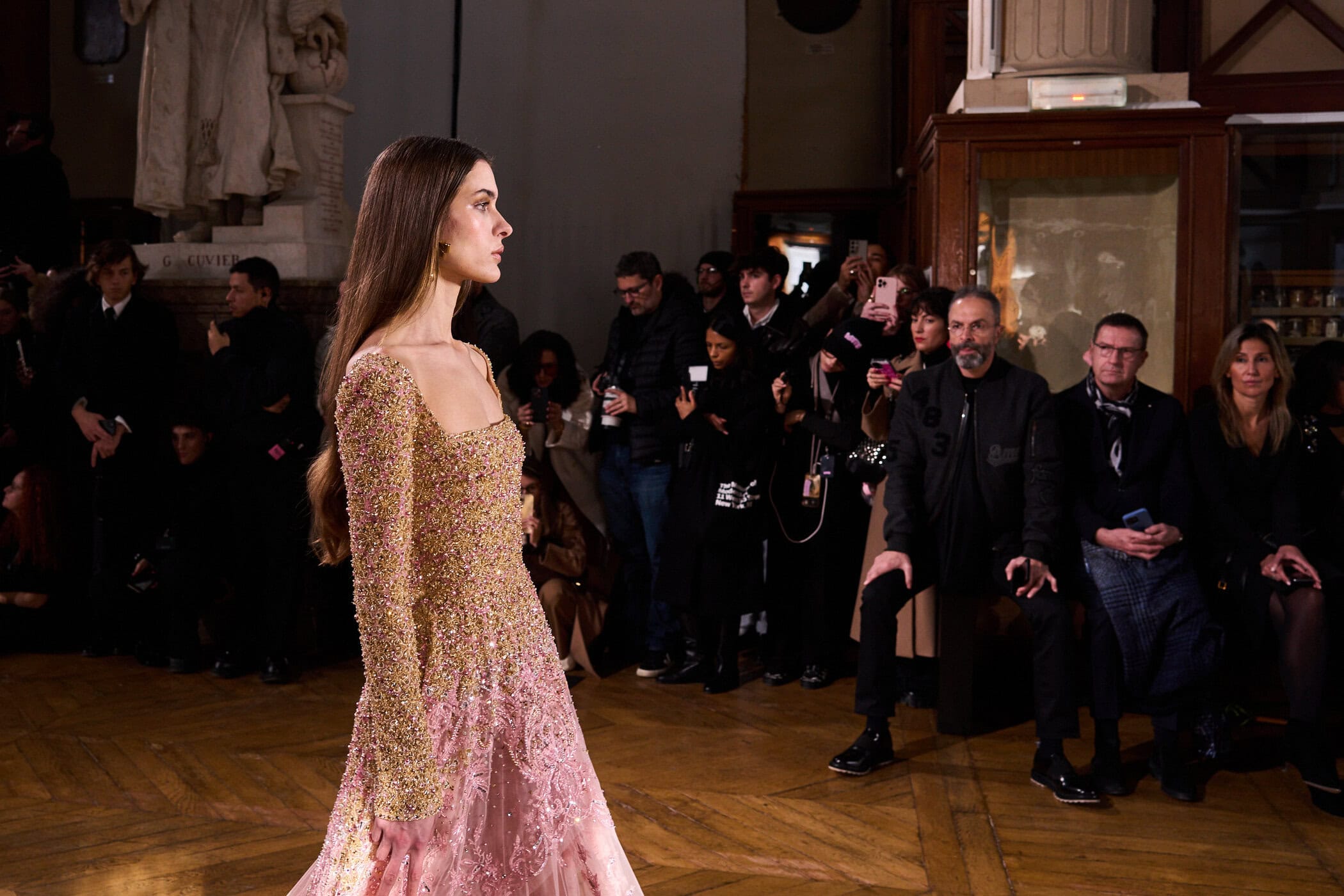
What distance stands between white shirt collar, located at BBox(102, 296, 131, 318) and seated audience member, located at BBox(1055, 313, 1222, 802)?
379cm

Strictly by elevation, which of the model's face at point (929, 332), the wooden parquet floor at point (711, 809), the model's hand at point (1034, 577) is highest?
the model's face at point (929, 332)

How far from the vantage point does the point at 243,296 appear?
16.5 ft

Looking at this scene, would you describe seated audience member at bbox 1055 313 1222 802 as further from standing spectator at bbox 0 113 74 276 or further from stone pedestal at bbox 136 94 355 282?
standing spectator at bbox 0 113 74 276

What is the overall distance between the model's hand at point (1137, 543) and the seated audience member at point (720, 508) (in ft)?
4.37

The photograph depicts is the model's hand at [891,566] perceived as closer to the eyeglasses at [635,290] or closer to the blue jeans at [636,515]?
the blue jeans at [636,515]

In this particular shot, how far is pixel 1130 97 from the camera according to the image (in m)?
5.07

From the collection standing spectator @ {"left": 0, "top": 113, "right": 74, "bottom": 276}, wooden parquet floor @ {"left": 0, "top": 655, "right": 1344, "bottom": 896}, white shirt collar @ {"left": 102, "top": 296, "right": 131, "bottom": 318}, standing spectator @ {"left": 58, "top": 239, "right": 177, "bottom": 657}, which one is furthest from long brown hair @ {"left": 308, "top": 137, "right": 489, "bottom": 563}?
standing spectator @ {"left": 0, "top": 113, "right": 74, "bottom": 276}

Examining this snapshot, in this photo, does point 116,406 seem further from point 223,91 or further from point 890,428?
point 890,428

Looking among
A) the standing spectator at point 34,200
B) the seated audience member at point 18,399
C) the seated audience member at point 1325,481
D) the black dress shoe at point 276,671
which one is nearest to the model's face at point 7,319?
the seated audience member at point 18,399

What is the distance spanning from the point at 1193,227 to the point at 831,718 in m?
2.35

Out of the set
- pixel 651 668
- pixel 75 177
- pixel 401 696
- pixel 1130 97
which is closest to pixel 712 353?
pixel 651 668

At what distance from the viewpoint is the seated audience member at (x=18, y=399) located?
5512 mm

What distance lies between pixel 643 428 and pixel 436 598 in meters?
3.31

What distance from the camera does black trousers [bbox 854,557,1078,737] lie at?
3.79 m
